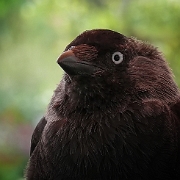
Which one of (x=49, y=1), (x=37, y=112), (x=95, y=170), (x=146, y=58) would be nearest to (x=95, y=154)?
(x=95, y=170)

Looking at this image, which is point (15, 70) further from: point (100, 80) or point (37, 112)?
point (100, 80)

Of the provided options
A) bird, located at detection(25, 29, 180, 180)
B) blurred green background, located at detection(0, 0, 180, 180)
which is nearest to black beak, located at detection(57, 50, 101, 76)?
bird, located at detection(25, 29, 180, 180)

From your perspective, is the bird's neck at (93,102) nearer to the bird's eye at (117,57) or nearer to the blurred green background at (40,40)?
the bird's eye at (117,57)

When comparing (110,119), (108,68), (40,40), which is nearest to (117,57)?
(108,68)

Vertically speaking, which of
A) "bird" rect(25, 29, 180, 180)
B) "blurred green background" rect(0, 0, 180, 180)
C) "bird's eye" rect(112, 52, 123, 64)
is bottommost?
"bird" rect(25, 29, 180, 180)

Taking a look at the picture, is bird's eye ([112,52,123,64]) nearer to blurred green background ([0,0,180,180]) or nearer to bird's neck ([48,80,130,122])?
bird's neck ([48,80,130,122])

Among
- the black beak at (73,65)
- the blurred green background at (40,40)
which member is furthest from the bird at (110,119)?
the blurred green background at (40,40)

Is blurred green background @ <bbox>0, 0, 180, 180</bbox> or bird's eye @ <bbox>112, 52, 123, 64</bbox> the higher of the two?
blurred green background @ <bbox>0, 0, 180, 180</bbox>
